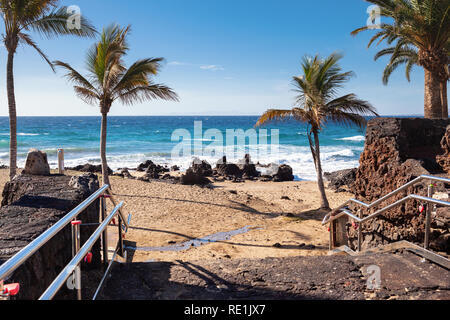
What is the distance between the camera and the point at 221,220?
10.3m

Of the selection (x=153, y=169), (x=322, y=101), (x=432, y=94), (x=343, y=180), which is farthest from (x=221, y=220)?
(x=153, y=169)

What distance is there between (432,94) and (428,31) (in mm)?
2167

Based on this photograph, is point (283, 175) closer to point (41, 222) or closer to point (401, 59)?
point (401, 59)

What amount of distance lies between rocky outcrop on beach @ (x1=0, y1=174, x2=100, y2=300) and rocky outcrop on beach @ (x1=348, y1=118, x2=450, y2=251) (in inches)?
167

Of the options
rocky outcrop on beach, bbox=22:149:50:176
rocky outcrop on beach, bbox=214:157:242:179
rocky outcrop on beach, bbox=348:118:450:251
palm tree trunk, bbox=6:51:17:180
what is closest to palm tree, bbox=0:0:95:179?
Answer: palm tree trunk, bbox=6:51:17:180

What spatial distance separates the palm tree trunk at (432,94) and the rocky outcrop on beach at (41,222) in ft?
37.6

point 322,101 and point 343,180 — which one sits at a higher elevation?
point 322,101

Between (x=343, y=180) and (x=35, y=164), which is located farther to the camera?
(x=343, y=180)

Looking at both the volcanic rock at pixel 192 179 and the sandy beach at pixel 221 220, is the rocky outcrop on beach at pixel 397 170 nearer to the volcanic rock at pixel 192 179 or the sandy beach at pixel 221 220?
the sandy beach at pixel 221 220

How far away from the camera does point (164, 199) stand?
12.5 metres

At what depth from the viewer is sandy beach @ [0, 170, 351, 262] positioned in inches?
293

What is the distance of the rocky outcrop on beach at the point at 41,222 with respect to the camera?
266 cm
